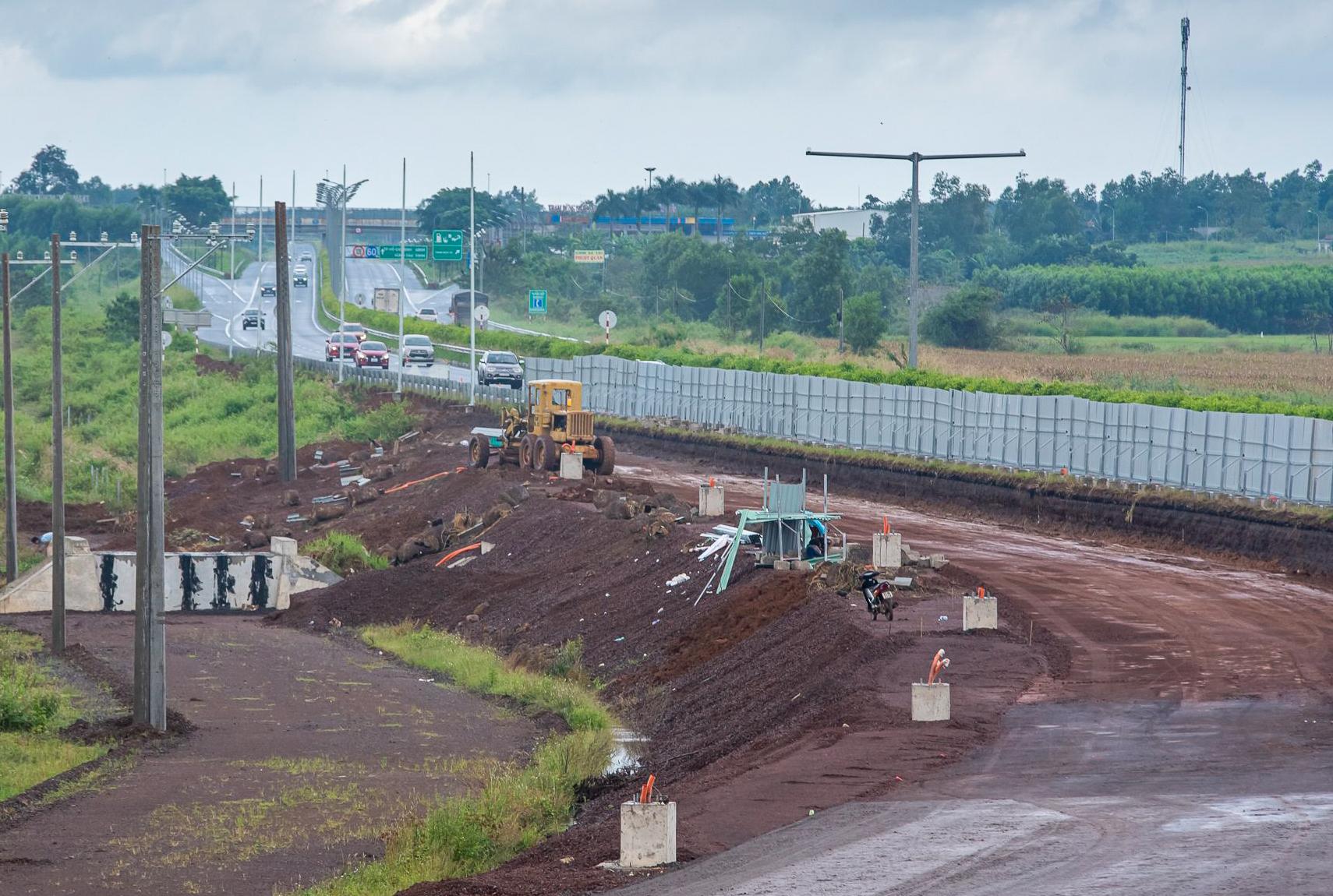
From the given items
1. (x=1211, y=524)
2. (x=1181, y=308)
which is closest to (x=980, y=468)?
(x=1211, y=524)

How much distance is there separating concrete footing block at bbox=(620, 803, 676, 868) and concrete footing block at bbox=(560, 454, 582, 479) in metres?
34.9

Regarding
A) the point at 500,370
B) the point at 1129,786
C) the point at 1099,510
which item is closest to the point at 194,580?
the point at 1099,510

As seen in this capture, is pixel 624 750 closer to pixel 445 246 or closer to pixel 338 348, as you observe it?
pixel 338 348

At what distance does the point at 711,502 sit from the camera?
137 feet

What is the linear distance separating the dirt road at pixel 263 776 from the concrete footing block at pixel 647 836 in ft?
14.4

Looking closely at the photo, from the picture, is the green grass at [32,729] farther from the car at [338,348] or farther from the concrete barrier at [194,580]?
the car at [338,348]

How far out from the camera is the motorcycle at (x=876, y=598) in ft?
88.4

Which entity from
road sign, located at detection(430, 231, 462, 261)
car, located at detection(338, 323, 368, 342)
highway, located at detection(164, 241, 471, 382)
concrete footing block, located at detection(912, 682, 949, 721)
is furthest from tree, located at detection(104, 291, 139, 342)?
concrete footing block, located at detection(912, 682, 949, 721)

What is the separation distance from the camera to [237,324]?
130500 millimetres

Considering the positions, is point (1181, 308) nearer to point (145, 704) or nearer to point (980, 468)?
point (980, 468)

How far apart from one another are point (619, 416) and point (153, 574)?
42723 millimetres

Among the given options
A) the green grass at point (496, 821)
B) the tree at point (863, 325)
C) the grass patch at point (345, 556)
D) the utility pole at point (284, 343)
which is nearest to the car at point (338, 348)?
the tree at point (863, 325)

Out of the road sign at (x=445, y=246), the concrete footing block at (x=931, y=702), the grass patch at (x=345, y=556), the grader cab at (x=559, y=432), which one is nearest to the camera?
the concrete footing block at (x=931, y=702)

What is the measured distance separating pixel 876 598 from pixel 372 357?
6963 cm
